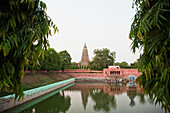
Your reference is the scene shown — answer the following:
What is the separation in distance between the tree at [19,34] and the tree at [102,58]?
138 ft

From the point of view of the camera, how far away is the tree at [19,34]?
157 inches

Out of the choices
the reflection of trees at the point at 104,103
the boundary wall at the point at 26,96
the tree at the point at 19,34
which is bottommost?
the reflection of trees at the point at 104,103

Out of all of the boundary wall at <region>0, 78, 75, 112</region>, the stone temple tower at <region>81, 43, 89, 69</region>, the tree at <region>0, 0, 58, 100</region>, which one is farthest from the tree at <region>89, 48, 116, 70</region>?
the tree at <region>0, 0, 58, 100</region>

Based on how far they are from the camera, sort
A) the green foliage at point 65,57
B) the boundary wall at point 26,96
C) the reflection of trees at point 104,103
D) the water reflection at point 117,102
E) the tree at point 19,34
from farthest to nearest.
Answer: the green foliage at point 65,57 < the reflection of trees at point 104,103 < the water reflection at point 117,102 < the boundary wall at point 26,96 < the tree at point 19,34

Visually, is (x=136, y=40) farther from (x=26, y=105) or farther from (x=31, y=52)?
(x=26, y=105)

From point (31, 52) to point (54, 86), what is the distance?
1778 cm

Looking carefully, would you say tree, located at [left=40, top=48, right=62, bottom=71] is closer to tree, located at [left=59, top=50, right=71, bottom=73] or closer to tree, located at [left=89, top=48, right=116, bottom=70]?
tree, located at [left=59, top=50, right=71, bottom=73]

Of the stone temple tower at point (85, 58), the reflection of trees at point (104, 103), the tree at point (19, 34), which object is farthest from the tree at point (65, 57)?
the tree at point (19, 34)

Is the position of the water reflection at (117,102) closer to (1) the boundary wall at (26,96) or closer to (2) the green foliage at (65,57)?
(1) the boundary wall at (26,96)

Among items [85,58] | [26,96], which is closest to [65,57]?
[85,58]

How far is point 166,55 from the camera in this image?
3193mm

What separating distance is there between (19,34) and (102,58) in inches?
1745

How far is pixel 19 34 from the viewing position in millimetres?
4305

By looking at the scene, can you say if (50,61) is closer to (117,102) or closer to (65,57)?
(65,57)
